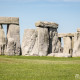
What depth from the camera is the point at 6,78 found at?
10.8m

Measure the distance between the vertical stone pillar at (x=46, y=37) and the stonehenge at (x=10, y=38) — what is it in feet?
7.15

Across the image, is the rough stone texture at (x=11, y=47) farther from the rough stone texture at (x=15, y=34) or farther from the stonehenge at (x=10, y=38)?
the rough stone texture at (x=15, y=34)

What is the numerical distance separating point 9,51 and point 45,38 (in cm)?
410

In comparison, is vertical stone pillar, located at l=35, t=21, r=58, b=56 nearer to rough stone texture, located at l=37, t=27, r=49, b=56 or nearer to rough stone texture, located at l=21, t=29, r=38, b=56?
rough stone texture, located at l=37, t=27, r=49, b=56

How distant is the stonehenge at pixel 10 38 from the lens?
29000mm

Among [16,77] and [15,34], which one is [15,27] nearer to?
[15,34]

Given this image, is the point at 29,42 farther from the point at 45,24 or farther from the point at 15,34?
the point at 45,24

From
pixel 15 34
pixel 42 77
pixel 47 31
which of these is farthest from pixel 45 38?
pixel 42 77

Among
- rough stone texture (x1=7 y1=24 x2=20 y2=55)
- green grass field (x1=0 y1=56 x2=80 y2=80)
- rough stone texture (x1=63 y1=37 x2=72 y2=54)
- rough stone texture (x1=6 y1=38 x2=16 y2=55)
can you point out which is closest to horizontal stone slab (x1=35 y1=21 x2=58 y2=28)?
rough stone texture (x1=7 y1=24 x2=20 y2=55)

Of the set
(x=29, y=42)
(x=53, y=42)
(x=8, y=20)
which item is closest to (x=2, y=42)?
(x=8, y=20)

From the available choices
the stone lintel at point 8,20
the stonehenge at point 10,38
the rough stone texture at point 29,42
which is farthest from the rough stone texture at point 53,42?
the stone lintel at point 8,20

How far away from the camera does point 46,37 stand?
3061cm

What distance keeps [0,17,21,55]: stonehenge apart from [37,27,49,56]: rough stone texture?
7.08ft

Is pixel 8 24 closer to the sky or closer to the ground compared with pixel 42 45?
closer to the sky
